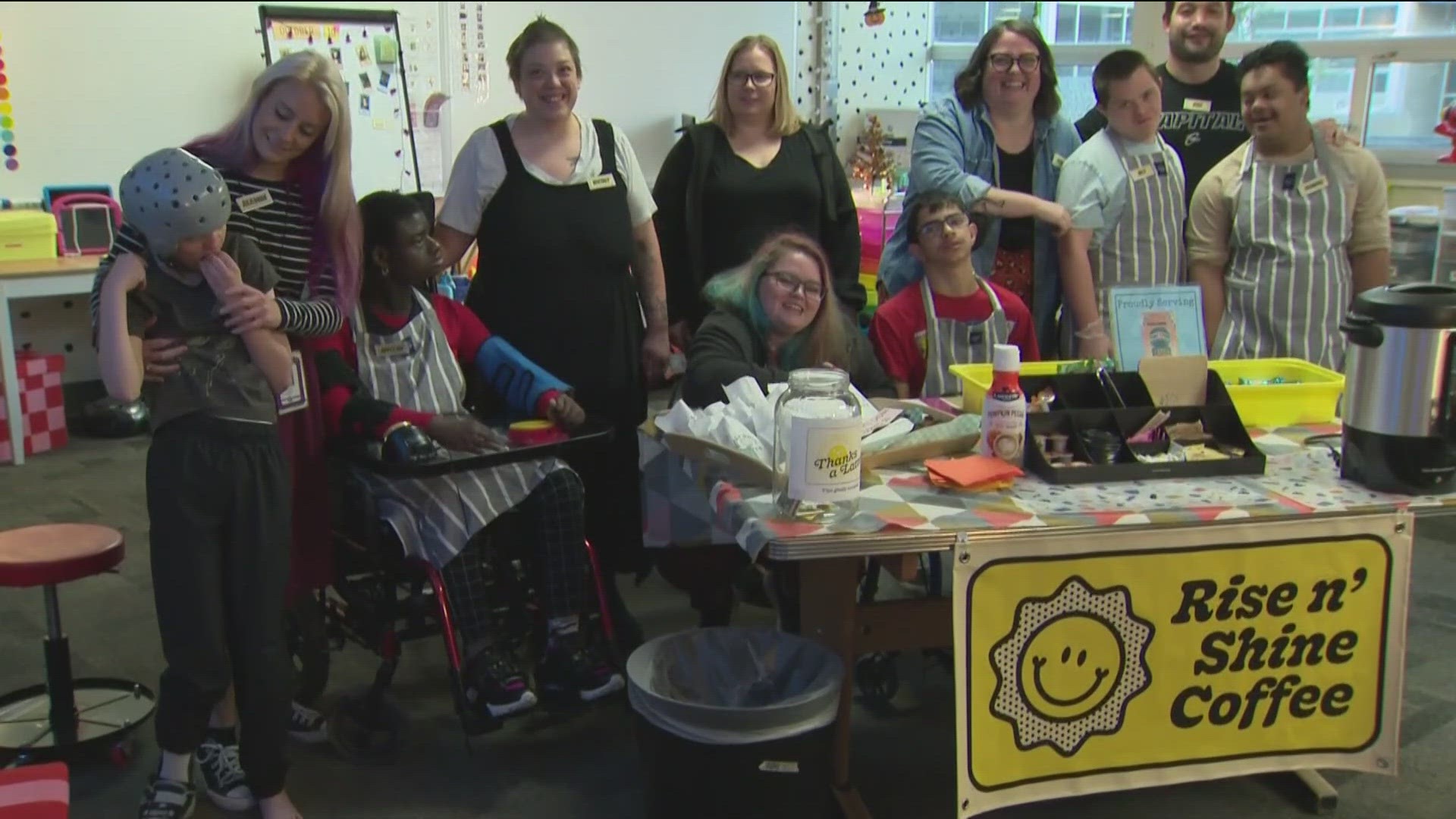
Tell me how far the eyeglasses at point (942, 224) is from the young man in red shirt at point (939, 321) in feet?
0.05

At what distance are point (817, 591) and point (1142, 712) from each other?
57 centimetres

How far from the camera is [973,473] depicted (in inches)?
76.7

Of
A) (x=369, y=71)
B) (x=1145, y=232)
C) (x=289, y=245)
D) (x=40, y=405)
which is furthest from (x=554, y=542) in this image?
(x=369, y=71)

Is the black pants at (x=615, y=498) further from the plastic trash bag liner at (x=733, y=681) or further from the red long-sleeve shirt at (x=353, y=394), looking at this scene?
the plastic trash bag liner at (x=733, y=681)

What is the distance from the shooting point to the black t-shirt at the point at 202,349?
76.9 inches

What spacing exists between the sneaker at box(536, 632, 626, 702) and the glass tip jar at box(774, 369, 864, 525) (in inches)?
31.3

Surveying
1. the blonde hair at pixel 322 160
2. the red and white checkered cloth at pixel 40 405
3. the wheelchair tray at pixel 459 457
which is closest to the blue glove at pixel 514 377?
the wheelchair tray at pixel 459 457

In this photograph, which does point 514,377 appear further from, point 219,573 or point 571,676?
point 219,573

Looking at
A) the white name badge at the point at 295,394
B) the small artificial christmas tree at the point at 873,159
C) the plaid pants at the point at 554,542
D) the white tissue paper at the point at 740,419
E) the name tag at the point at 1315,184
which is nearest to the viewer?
the white tissue paper at the point at 740,419

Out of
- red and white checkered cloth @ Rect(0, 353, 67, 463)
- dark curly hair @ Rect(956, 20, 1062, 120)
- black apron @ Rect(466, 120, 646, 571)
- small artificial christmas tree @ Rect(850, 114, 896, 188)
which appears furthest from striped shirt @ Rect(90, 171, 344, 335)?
small artificial christmas tree @ Rect(850, 114, 896, 188)

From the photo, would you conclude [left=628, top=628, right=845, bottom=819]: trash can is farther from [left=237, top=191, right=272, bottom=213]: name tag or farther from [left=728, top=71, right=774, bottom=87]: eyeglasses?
[left=728, top=71, right=774, bottom=87]: eyeglasses

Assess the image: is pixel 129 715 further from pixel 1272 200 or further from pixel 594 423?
pixel 1272 200

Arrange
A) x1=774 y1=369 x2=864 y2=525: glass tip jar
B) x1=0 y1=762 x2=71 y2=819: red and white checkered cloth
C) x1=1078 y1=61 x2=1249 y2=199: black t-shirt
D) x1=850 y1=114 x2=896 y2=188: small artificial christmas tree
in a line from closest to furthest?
x1=0 y1=762 x2=71 y2=819: red and white checkered cloth → x1=774 y1=369 x2=864 y2=525: glass tip jar → x1=1078 y1=61 x2=1249 y2=199: black t-shirt → x1=850 y1=114 x2=896 y2=188: small artificial christmas tree

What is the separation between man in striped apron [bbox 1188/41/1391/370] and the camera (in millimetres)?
2756
